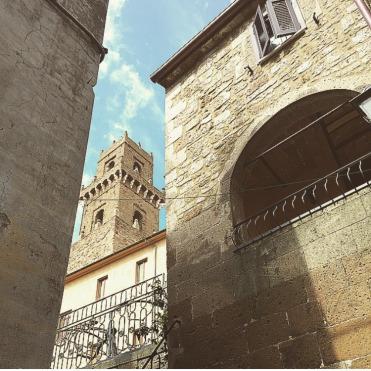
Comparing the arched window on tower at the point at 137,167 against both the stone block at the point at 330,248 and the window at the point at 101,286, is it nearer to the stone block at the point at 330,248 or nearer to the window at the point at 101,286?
the window at the point at 101,286

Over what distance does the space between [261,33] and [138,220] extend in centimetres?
3084

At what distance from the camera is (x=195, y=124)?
761 centimetres

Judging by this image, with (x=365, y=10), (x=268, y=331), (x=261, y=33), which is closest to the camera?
(x=268, y=331)

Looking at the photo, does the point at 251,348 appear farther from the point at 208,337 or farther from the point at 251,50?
the point at 251,50

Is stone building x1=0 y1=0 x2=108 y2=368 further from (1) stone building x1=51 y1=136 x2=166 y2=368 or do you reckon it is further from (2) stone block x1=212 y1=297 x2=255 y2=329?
(1) stone building x1=51 y1=136 x2=166 y2=368

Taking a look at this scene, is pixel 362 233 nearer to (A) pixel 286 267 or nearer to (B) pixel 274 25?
(A) pixel 286 267

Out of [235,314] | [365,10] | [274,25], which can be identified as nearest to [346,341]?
[235,314]

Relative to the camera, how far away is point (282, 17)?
7438mm

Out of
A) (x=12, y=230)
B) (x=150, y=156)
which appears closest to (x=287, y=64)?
(x=12, y=230)

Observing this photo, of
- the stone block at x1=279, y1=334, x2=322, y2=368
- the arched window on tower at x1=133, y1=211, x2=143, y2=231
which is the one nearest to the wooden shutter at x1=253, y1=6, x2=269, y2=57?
the stone block at x1=279, y1=334, x2=322, y2=368

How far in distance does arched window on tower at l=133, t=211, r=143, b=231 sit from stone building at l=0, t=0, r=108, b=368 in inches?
1230

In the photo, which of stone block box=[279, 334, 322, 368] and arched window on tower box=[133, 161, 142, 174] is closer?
stone block box=[279, 334, 322, 368]

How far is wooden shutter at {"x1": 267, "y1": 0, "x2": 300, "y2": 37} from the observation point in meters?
→ 7.17

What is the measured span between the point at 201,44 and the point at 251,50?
1.20 metres
